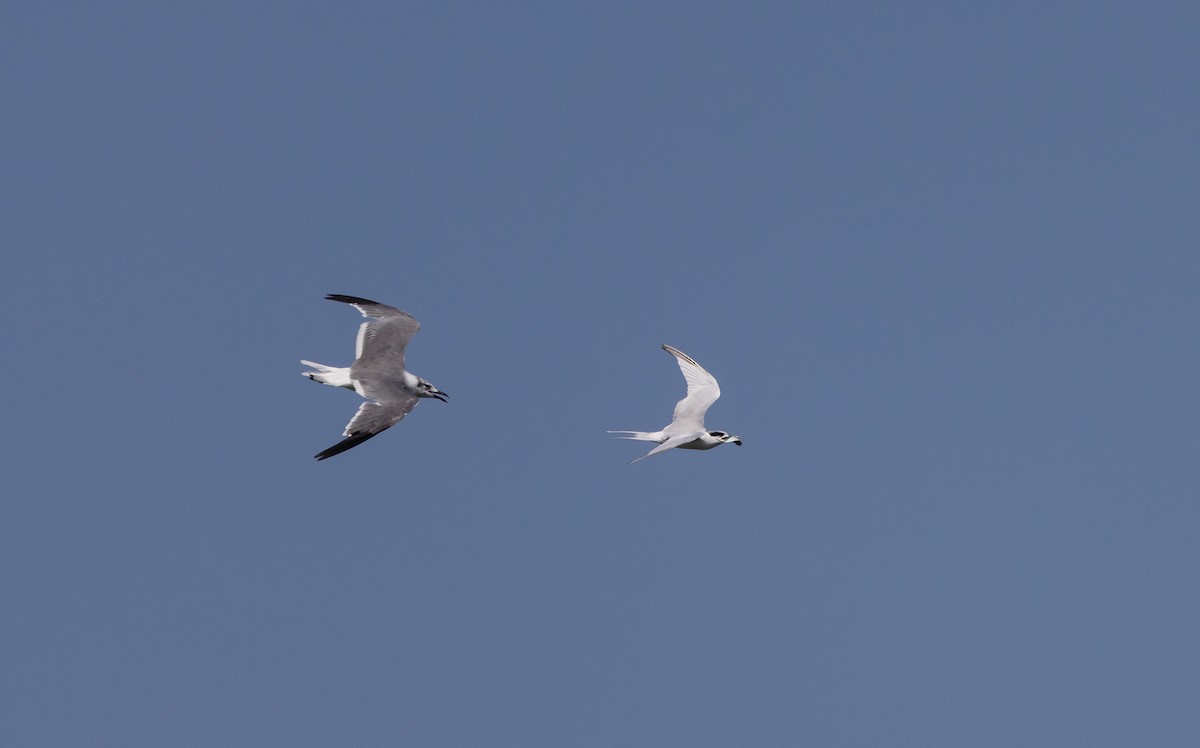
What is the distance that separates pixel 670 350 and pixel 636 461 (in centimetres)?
1409

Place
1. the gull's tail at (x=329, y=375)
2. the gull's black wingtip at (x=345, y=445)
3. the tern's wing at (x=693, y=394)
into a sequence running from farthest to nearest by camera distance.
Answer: the tern's wing at (x=693, y=394), the gull's tail at (x=329, y=375), the gull's black wingtip at (x=345, y=445)

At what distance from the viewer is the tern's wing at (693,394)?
140 feet

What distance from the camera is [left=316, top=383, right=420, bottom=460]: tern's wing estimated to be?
34344mm

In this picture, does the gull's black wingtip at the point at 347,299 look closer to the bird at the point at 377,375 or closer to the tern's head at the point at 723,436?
the bird at the point at 377,375

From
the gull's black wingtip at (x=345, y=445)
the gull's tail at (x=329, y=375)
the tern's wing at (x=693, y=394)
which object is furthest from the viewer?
the tern's wing at (x=693, y=394)

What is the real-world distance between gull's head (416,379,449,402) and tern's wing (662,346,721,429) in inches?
266

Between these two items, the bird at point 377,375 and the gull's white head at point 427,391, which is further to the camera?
the gull's white head at point 427,391

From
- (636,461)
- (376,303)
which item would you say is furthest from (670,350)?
(636,461)

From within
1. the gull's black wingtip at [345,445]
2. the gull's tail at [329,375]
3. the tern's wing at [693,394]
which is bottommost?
the gull's black wingtip at [345,445]

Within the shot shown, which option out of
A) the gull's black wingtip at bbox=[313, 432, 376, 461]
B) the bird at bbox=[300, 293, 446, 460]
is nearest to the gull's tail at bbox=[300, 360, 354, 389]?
the bird at bbox=[300, 293, 446, 460]

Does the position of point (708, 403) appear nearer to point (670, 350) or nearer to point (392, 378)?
point (670, 350)

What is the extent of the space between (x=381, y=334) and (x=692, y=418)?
949 cm

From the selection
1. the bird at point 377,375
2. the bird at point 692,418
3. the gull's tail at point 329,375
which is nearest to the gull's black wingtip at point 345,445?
the bird at point 377,375

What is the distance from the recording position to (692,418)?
4275cm
